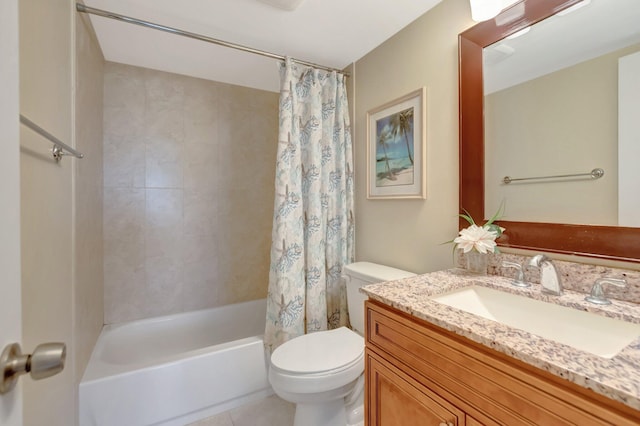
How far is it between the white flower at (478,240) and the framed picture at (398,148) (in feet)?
1.24

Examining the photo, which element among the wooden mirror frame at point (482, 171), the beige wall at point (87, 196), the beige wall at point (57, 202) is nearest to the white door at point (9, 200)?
the beige wall at point (57, 202)

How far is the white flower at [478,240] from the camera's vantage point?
3.44 feet

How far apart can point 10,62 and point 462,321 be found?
981 millimetres

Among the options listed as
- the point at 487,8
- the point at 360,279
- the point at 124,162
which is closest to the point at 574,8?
the point at 487,8

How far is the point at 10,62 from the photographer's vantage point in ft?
1.22

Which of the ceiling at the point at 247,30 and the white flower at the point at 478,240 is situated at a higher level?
the ceiling at the point at 247,30

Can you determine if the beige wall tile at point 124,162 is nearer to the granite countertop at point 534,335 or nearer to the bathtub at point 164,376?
the bathtub at point 164,376

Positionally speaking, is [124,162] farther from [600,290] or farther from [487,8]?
[600,290]

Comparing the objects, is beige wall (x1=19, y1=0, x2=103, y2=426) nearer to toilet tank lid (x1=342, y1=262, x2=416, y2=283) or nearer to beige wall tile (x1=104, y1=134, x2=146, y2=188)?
beige wall tile (x1=104, y1=134, x2=146, y2=188)

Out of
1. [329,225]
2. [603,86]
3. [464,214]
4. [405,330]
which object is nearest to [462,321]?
[405,330]

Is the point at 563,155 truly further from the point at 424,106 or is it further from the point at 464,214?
the point at 424,106

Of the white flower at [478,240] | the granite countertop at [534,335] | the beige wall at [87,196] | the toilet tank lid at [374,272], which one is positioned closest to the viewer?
the granite countertop at [534,335]

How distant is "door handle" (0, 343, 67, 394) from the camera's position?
352mm

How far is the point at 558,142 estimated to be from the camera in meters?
0.98
